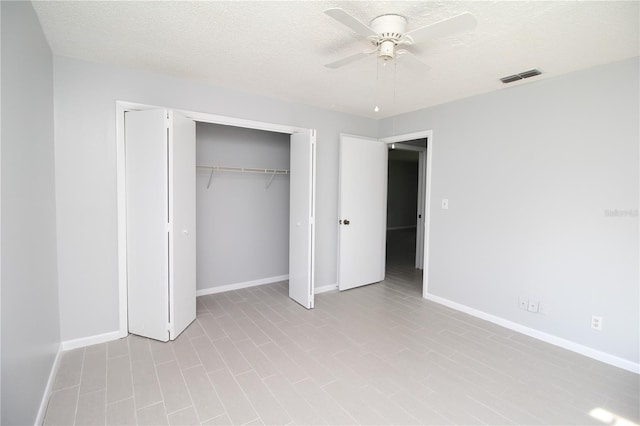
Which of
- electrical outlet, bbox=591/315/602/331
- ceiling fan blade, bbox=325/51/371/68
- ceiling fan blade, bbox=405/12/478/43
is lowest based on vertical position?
electrical outlet, bbox=591/315/602/331

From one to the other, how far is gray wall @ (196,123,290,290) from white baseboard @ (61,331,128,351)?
3.88 ft

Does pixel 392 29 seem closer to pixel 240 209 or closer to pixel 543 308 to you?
pixel 543 308

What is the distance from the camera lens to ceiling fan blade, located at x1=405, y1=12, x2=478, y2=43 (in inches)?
58.9

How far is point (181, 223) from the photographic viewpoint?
2.88 meters

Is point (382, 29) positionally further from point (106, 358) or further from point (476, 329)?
point (106, 358)

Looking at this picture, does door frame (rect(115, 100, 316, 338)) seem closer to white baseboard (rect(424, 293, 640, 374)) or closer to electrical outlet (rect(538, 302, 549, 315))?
white baseboard (rect(424, 293, 640, 374))

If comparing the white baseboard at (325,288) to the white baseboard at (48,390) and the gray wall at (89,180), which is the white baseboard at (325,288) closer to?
the gray wall at (89,180)

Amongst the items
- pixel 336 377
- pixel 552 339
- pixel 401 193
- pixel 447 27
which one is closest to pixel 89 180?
pixel 336 377

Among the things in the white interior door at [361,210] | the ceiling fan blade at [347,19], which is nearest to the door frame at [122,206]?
the ceiling fan blade at [347,19]

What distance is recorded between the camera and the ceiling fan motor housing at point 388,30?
6.01ft

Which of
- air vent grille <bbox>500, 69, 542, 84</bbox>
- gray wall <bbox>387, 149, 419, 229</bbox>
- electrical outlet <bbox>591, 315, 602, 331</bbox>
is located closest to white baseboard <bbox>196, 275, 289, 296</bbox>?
electrical outlet <bbox>591, 315, 602, 331</bbox>

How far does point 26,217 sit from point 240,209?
8.22ft

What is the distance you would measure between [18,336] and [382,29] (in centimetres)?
262

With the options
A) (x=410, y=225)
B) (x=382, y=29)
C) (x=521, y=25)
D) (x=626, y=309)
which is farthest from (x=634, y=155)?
(x=410, y=225)
